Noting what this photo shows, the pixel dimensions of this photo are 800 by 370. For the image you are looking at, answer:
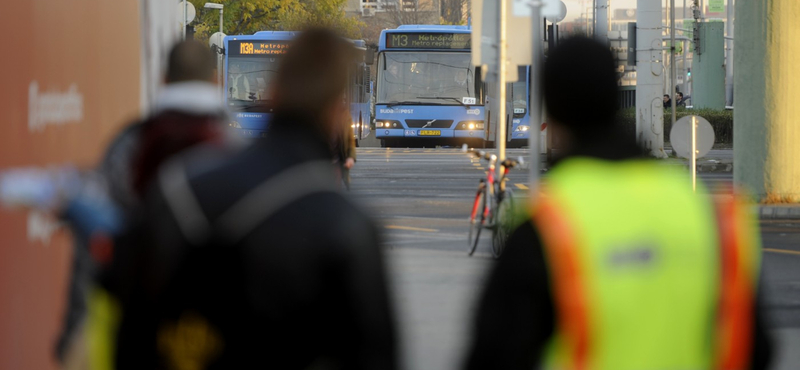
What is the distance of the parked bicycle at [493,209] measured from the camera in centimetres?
1170

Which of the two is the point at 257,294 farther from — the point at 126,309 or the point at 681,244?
the point at 681,244

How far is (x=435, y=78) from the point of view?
3397cm

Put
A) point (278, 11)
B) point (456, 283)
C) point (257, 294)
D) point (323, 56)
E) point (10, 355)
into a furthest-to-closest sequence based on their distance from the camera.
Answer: point (278, 11) → point (456, 283) → point (10, 355) → point (323, 56) → point (257, 294)

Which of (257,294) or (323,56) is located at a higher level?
(323,56)

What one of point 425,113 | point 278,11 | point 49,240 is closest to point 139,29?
point 49,240

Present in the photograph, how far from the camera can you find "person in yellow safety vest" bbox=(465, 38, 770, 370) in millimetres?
2539

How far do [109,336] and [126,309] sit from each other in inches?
8.0

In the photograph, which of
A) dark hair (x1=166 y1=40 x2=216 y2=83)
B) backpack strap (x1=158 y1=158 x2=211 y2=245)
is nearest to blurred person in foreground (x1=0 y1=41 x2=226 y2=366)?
dark hair (x1=166 y1=40 x2=216 y2=83)

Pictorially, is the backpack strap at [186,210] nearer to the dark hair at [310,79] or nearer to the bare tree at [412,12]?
the dark hair at [310,79]

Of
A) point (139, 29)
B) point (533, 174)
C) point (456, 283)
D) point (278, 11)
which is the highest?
point (278, 11)

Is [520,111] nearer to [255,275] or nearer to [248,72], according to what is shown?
[248,72]

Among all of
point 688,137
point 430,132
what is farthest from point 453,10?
point 688,137

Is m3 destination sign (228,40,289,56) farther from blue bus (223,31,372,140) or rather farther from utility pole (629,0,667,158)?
utility pole (629,0,667,158)

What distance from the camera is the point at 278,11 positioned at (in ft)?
173
